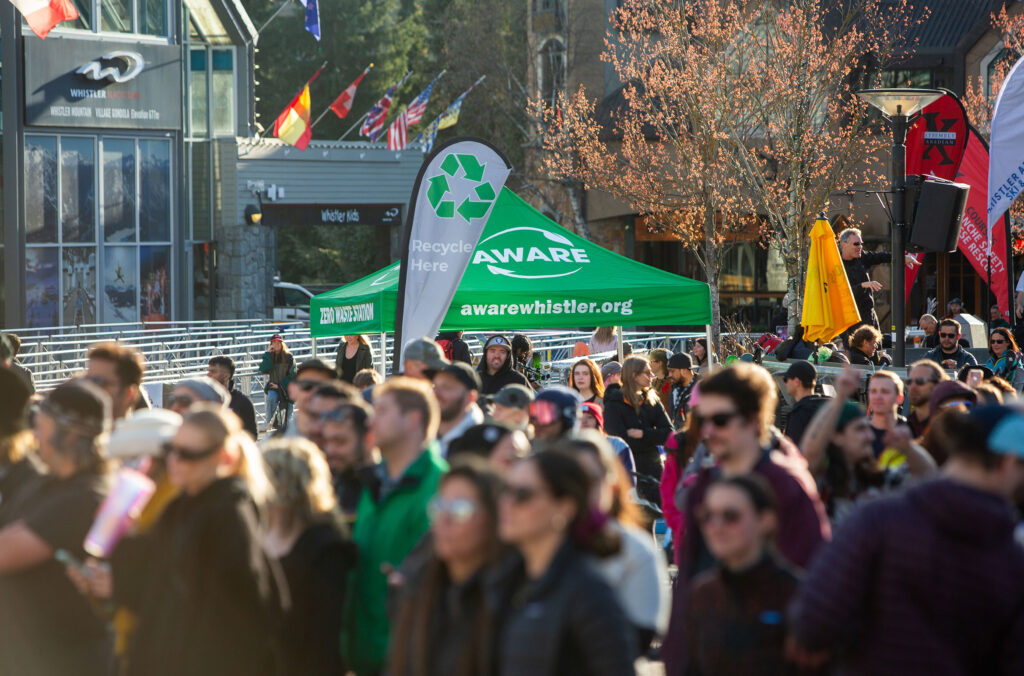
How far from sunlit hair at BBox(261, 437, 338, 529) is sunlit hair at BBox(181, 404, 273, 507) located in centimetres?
7

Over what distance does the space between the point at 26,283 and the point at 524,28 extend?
21.4 meters

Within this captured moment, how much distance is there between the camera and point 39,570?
4621 millimetres

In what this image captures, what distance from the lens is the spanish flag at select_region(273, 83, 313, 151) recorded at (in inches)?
1276

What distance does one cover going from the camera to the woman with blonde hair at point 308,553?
4.77 metres

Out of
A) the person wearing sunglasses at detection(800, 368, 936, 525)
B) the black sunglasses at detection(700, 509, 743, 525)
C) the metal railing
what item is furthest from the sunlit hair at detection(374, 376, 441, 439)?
the metal railing

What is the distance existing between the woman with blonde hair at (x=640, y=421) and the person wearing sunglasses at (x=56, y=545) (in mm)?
5390

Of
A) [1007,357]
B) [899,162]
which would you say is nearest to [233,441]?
[899,162]

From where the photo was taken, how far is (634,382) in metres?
9.80

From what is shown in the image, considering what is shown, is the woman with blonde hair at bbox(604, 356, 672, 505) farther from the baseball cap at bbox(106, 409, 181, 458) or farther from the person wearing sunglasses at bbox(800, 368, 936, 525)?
the baseball cap at bbox(106, 409, 181, 458)

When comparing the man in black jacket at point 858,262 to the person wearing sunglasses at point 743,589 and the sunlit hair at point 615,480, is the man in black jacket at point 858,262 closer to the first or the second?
the sunlit hair at point 615,480

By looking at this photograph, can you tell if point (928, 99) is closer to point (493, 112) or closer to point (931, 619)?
point (931, 619)

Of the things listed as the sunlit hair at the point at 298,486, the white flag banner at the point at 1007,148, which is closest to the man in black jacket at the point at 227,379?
the sunlit hair at the point at 298,486

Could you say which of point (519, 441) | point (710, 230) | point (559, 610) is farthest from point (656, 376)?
point (710, 230)

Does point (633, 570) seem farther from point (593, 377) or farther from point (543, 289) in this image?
point (543, 289)
